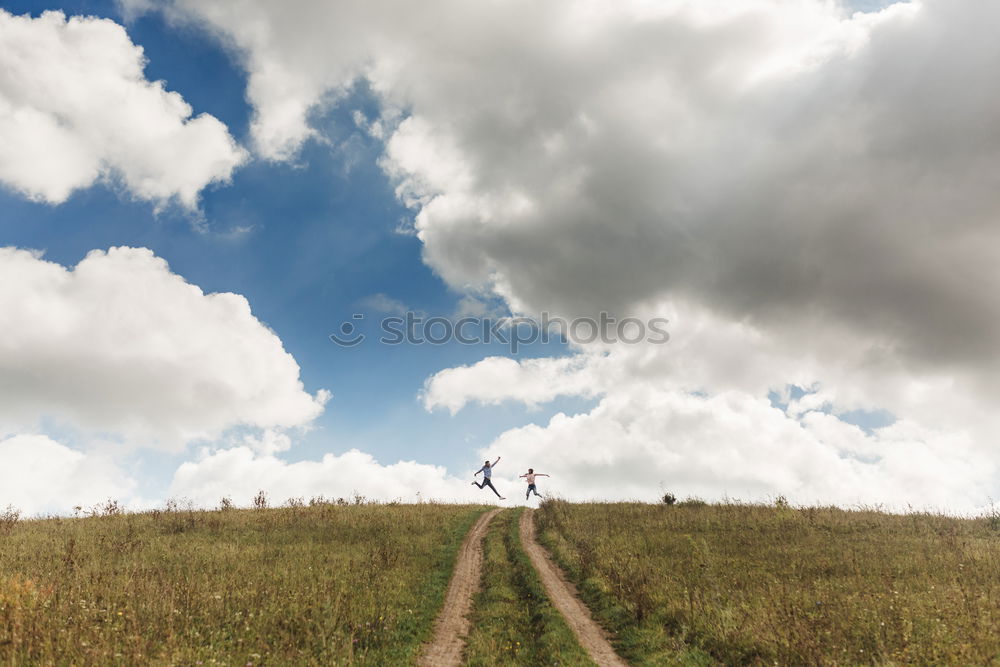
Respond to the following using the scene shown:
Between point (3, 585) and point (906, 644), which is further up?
point (3, 585)

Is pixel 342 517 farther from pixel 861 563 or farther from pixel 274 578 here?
pixel 861 563

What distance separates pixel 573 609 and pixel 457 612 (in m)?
3.10

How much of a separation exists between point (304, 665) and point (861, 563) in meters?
16.3

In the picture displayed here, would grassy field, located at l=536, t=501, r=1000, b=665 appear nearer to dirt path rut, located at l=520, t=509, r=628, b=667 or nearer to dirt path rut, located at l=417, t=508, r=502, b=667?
dirt path rut, located at l=520, t=509, r=628, b=667

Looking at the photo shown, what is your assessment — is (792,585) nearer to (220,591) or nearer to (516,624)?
(516,624)

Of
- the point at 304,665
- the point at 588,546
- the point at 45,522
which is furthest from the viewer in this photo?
the point at 45,522

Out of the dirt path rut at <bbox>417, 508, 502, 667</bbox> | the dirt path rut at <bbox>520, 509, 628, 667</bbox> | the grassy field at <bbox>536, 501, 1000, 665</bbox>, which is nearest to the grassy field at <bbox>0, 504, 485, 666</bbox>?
the dirt path rut at <bbox>417, 508, 502, 667</bbox>

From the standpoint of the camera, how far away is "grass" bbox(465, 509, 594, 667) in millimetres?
10445

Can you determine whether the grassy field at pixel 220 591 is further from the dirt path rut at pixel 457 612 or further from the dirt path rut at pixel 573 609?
the dirt path rut at pixel 573 609

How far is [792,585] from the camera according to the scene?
14023 mm

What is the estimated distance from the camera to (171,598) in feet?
38.2

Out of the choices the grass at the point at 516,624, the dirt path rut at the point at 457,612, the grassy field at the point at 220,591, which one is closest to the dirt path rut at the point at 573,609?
the grass at the point at 516,624

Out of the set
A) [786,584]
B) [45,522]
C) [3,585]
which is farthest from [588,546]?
[45,522]

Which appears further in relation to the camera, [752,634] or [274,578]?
[274,578]
